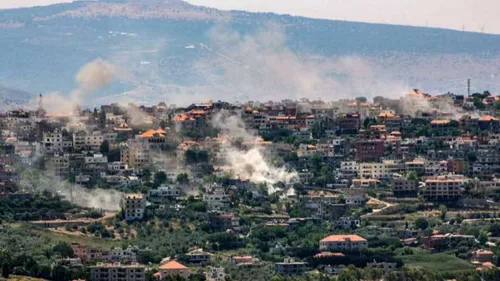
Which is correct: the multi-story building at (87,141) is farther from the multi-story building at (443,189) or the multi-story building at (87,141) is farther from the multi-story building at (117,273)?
the multi-story building at (117,273)

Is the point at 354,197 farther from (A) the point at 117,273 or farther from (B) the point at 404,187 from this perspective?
(A) the point at 117,273

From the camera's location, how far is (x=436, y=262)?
81938 millimetres

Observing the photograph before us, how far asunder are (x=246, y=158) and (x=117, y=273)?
88.8ft

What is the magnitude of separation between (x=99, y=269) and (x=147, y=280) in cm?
175

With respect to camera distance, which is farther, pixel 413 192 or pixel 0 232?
pixel 413 192

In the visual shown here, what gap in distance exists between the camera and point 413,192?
94125 mm

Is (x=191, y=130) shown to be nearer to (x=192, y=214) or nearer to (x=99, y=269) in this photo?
(x=192, y=214)

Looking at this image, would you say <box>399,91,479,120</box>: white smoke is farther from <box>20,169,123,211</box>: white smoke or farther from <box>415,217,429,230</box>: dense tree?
<box>20,169,123,211</box>: white smoke

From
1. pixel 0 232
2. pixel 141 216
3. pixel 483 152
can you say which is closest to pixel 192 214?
pixel 141 216

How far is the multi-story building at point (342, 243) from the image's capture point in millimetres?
83000

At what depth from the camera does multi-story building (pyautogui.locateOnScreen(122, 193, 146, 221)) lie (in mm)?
87750

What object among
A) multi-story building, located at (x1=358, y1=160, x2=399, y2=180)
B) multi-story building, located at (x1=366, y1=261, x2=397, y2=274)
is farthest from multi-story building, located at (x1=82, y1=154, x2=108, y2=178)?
multi-story building, located at (x1=366, y1=261, x2=397, y2=274)

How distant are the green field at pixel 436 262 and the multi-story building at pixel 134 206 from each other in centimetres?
1124

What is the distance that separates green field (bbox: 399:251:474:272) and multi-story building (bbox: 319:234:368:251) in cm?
190
